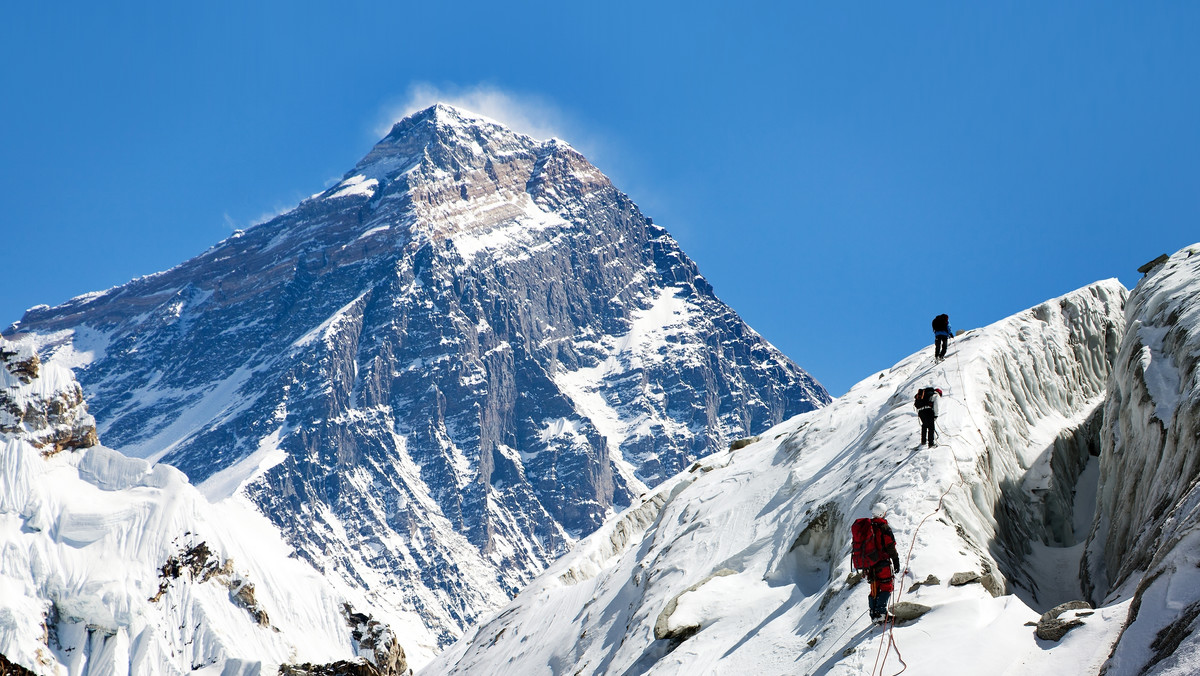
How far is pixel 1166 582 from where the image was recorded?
45.0 ft

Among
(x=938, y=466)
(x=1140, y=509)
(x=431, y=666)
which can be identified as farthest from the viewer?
(x=431, y=666)

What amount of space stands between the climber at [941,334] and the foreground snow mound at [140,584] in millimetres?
126967

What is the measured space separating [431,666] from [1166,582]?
4431 centimetres

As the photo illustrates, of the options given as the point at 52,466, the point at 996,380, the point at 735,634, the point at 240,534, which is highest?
the point at 52,466

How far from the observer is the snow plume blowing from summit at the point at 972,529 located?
16547 mm

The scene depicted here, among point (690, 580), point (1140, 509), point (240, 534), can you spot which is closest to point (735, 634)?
point (690, 580)

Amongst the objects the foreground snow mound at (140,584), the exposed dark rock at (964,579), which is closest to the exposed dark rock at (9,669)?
the exposed dark rock at (964,579)

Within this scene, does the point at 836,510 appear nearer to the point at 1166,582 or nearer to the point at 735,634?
the point at 735,634

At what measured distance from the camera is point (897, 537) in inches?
869

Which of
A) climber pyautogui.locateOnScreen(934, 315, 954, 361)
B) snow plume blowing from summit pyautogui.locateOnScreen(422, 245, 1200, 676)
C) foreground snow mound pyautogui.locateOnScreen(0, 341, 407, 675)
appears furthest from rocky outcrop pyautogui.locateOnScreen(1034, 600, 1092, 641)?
foreground snow mound pyautogui.locateOnScreen(0, 341, 407, 675)

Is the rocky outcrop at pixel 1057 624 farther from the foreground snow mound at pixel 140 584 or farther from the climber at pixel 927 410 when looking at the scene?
the foreground snow mound at pixel 140 584

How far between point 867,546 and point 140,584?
6898 inches

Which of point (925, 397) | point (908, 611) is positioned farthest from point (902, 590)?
point (925, 397)

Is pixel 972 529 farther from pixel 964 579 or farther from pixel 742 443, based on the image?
pixel 742 443
